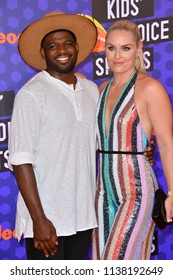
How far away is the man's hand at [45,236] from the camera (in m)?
2.00

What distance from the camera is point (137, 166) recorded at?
2.12 metres

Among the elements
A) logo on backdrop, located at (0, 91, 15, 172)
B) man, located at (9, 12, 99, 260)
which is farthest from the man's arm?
logo on backdrop, located at (0, 91, 15, 172)

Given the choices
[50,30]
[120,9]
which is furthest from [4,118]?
[120,9]

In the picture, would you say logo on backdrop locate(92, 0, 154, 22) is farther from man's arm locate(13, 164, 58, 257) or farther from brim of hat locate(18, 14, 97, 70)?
man's arm locate(13, 164, 58, 257)

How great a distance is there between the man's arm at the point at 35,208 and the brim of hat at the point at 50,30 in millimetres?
617

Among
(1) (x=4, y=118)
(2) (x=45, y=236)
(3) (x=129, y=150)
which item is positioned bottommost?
(2) (x=45, y=236)

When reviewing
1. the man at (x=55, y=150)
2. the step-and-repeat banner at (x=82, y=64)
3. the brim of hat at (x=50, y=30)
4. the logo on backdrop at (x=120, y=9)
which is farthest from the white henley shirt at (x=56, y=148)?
the logo on backdrop at (x=120, y=9)

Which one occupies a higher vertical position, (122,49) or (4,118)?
(122,49)

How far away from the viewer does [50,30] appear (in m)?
2.17

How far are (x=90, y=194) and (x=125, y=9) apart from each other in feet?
4.00

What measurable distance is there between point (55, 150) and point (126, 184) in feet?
1.16

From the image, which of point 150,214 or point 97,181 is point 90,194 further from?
point 150,214

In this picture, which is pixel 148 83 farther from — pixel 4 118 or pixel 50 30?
pixel 4 118

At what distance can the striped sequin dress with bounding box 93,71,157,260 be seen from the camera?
2104mm
